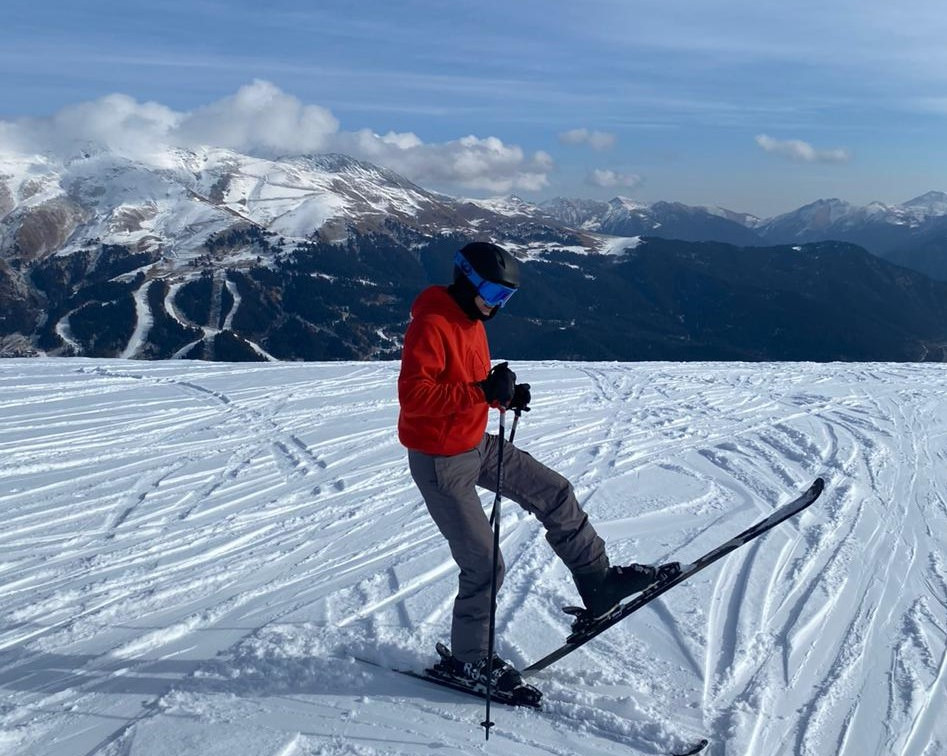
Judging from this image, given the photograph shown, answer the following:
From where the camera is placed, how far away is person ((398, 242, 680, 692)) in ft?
13.8

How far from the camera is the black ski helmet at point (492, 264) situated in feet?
14.0

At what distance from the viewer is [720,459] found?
32.8ft

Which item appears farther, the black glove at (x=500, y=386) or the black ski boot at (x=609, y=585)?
the black ski boot at (x=609, y=585)

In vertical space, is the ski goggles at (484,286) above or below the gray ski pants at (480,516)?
above

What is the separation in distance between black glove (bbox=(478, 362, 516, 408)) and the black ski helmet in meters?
0.48

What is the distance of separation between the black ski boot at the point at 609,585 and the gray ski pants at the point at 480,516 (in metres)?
0.07

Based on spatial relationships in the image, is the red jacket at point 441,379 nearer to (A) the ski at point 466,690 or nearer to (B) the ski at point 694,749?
(A) the ski at point 466,690

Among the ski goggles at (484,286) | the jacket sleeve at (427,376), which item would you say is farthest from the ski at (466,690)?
the ski goggles at (484,286)

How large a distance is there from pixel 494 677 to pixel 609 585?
2.90 ft

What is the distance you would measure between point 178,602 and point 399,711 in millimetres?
2175

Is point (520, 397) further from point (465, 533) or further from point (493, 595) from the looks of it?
point (493, 595)

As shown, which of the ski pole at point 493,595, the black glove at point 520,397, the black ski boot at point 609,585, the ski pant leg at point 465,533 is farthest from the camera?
the black ski boot at point 609,585

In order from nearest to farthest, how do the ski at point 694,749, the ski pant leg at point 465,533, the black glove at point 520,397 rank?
the ski at point 694,749 < the ski pant leg at point 465,533 < the black glove at point 520,397

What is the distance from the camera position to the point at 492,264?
426 centimetres
